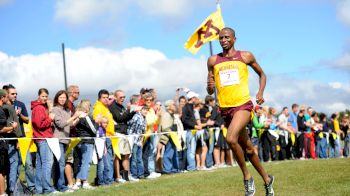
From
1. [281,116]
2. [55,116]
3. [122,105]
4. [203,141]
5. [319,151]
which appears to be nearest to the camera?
[55,116]

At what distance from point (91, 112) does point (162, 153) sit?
345cm

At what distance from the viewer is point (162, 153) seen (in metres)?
16.5

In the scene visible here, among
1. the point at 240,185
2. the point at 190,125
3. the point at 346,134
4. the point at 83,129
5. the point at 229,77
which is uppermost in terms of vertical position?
the point at 229,77

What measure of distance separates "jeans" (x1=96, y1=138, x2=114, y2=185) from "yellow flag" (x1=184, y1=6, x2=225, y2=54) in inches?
290

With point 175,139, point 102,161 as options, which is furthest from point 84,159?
point 175,139

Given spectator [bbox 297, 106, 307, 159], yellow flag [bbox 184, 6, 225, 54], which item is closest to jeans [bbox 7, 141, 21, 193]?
yellow flag [bbox 184, 6, 225, 54]

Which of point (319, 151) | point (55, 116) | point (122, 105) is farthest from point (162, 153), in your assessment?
point (319, 151)

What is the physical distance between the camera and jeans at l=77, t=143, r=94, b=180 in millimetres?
12312

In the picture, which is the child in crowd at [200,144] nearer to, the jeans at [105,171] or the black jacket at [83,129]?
the jeans at [105,171]

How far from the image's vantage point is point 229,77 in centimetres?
879

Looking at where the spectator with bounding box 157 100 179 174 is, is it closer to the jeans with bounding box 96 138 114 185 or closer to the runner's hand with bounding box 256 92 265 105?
the jeans with bounding box 96 138 114 185

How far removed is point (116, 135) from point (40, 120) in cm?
271

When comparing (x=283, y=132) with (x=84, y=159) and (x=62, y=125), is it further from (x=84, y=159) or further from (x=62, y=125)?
(x=62, y=125)

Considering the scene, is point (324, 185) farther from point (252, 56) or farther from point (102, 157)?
point (102, 157)
